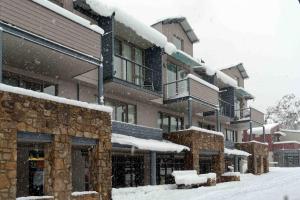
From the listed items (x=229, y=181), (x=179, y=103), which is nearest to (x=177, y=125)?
(x=179, y=103)

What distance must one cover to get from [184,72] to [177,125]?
384cm

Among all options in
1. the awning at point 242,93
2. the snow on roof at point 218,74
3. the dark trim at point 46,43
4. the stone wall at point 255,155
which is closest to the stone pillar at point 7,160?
the dark trim at point 46,43

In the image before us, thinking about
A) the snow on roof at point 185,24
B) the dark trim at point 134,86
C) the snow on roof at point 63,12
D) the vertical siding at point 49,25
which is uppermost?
the snow on roof at point 185,24

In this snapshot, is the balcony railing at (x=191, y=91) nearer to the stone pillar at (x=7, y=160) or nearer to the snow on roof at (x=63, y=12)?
the snow on roof at (x=63, y=12)

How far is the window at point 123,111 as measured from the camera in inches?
879

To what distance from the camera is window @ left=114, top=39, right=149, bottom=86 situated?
2186 centimetres

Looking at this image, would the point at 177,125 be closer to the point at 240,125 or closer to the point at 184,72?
the point at 184,72

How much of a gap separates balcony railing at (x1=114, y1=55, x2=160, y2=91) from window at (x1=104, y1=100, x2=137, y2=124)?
1.31 metres

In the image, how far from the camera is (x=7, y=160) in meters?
12.0

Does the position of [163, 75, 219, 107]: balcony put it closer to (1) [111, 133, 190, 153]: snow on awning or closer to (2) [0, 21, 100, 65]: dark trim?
(1) [111, 133, 190, 153]: snow on awning

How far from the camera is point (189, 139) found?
78.9ft

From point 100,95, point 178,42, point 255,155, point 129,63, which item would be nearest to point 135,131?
point 129,63

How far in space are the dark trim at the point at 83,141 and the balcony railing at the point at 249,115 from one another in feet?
72.3

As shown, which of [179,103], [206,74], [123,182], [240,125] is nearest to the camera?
[123,182]
